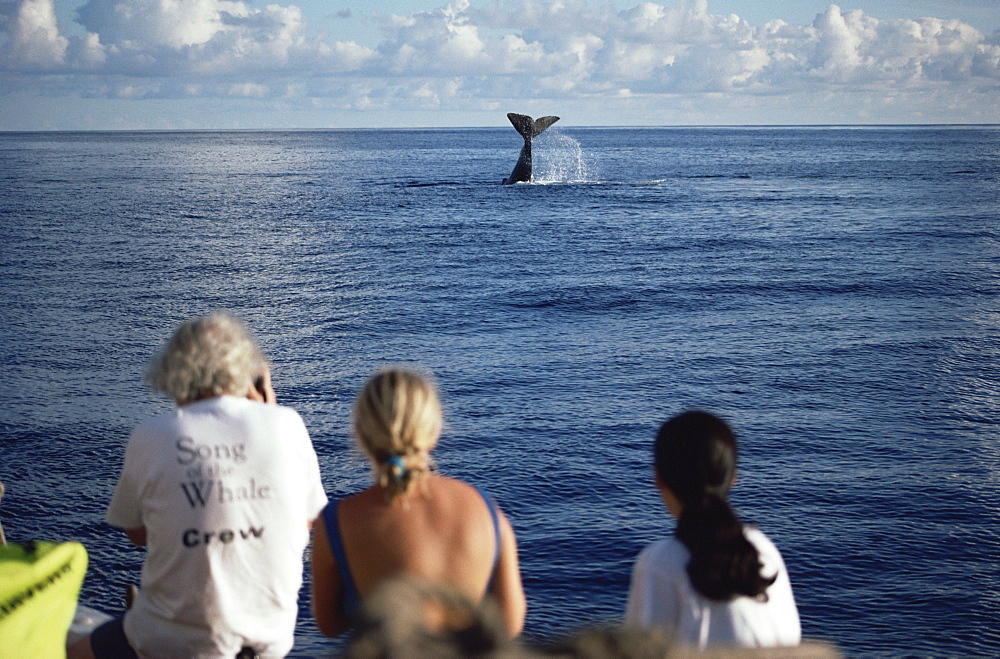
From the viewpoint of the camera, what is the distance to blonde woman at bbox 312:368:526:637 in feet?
10.2

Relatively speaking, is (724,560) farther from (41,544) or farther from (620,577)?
(620,577)

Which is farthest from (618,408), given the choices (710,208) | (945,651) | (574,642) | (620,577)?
(710,208)

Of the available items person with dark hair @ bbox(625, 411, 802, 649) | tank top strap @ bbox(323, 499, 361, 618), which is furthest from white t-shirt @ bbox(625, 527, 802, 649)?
tank top strap @ bbox(323, 499, 361, 618)

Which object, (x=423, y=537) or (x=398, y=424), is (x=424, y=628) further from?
(x=423, y=537)

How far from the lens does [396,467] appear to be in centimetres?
310

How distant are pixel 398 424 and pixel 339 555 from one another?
1.78 feet

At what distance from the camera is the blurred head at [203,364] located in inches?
145

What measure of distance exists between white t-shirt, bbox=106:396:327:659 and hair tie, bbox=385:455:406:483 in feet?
2.14

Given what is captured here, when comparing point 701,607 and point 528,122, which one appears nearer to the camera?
point 701,607

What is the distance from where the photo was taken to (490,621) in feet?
3.85

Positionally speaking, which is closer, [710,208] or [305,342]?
[305,342]

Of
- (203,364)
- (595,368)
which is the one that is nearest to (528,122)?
(595,368)

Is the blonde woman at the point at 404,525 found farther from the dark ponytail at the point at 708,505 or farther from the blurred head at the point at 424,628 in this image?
the blurred head at the point at 424,628

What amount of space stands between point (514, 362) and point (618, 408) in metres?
3.63
